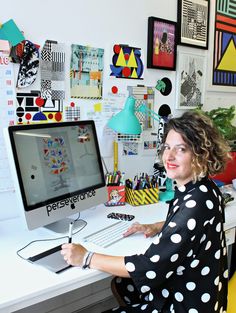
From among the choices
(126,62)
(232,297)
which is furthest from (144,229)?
(126,62)

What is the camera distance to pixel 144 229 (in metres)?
1.37

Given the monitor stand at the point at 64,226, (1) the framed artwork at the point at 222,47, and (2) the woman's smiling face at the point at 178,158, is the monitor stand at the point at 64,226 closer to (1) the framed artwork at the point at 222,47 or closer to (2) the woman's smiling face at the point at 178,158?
(2) the woman's smiling face at the point at 178,158

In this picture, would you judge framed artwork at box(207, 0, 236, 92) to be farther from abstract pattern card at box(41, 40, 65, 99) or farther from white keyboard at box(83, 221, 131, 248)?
white keyboard at box(83, 221, 131, 248)

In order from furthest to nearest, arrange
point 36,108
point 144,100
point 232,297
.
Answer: point 144,100 → point 36,108 → point 232,297

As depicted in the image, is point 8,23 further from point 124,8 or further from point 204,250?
point 204,250

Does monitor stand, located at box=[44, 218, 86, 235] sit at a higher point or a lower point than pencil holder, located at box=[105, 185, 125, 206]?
lower

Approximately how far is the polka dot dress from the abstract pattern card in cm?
85

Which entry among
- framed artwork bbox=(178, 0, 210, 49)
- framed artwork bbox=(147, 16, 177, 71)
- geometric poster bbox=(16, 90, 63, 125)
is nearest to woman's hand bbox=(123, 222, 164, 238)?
geometric poster bbox=(16, 90, 63, 125)

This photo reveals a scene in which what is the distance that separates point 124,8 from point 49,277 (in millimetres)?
1452

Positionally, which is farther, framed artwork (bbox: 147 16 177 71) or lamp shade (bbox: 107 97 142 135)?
framed artwork (bbox: 147 16 177 71)

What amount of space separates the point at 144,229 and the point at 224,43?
164 centimetres

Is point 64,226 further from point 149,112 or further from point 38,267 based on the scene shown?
point 149,112

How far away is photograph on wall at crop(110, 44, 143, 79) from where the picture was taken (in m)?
1.80

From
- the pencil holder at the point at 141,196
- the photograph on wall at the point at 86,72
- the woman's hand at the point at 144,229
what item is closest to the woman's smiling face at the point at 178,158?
the woman's hand at the point at 144,229
